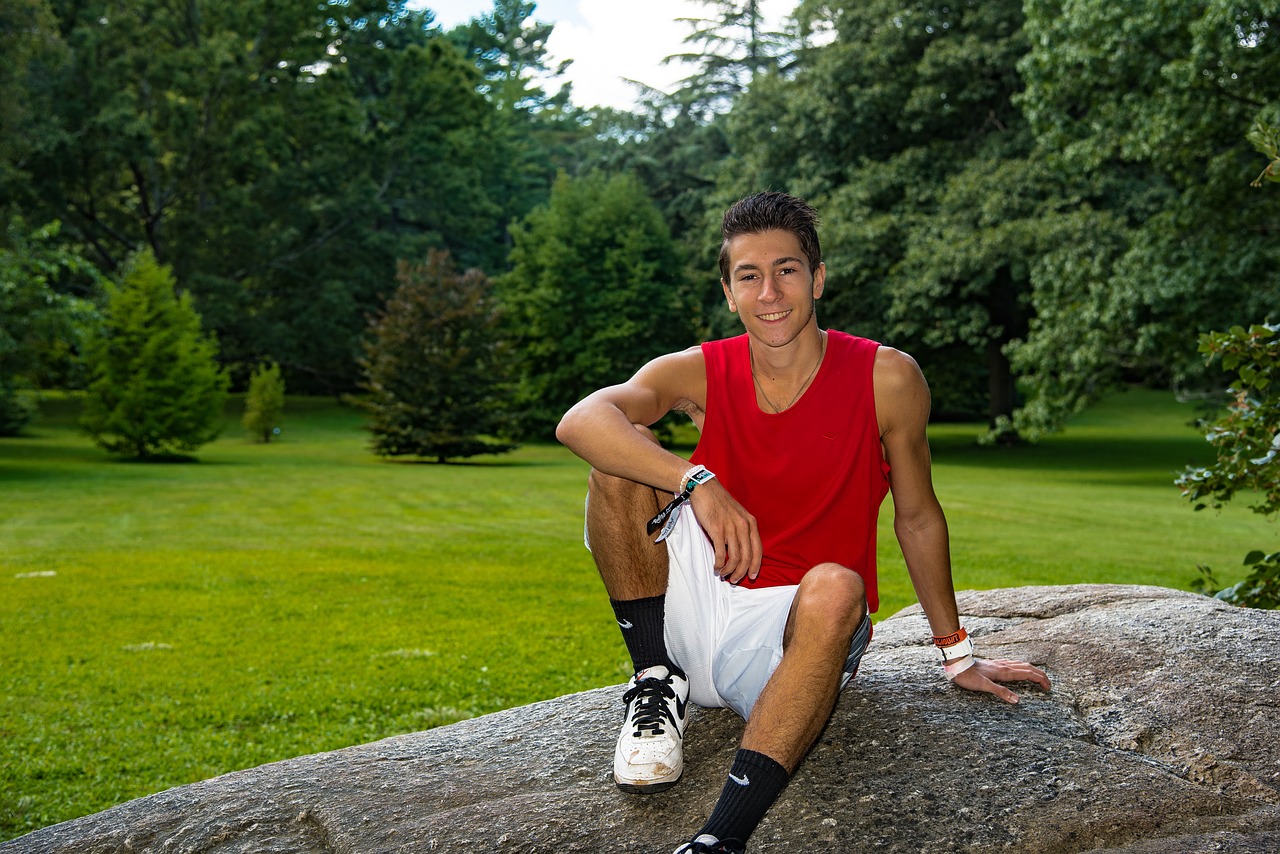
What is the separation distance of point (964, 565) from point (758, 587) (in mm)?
8932

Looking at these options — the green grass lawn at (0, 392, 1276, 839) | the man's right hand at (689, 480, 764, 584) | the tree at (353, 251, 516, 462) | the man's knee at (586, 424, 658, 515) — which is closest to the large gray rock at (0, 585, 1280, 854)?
the man's right hand at (689, 480, 764, 584)

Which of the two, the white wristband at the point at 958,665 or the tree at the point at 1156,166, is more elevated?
the tree at the point at 1156,166

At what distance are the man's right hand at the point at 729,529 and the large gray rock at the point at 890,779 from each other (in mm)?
550

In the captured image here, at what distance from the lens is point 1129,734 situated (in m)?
3.22

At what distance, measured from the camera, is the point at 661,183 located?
41.8 meters

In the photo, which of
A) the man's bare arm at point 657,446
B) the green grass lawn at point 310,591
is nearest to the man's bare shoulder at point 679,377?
the man's bare arm at point 657,446

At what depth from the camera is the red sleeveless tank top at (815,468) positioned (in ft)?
11.0

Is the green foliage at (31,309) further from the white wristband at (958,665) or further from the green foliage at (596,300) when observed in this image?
the white wristband at (958,665)

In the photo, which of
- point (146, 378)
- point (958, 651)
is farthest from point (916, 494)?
point (146, 378)

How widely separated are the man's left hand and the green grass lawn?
347 cm

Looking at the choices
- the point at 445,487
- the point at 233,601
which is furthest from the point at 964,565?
the point at 445,487

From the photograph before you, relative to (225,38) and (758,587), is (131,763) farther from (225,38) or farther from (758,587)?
(225,38)

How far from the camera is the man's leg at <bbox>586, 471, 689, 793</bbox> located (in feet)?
10.5

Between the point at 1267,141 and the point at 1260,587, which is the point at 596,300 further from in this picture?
the point at 1267,141
